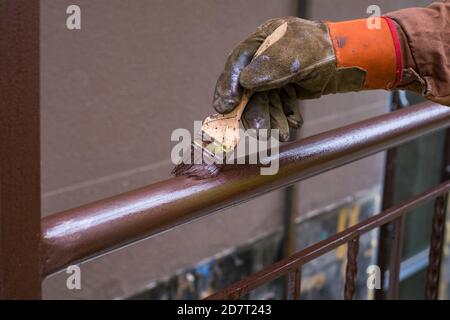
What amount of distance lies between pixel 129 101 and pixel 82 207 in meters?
1.66

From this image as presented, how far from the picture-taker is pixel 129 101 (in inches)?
101

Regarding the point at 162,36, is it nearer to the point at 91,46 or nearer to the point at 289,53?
the point at 91,46

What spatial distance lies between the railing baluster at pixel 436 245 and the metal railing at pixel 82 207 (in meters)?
0.50

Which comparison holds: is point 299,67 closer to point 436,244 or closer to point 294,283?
point 294,283

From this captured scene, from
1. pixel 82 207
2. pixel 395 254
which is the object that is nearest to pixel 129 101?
pixel 395 254

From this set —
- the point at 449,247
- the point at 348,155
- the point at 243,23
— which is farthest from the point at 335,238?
the point at 449,247

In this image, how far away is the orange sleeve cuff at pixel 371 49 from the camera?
46.5 inches

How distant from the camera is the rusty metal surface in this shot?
3.80ft

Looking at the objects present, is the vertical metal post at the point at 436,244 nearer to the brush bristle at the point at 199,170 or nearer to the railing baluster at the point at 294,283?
the railing baluster at the point at 294,283

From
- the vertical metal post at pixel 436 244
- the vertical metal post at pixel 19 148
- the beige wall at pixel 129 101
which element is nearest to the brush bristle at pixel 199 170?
the vertical metal post at pixel 19 148

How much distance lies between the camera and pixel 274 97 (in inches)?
45.6

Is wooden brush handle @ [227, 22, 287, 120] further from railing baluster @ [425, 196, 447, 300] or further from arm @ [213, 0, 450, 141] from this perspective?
railing baluster @ [425, 196, 447, 300]

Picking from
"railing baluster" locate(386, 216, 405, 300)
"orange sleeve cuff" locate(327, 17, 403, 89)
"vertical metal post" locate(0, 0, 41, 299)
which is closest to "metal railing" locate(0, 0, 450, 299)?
"vertical metal post" locate(0, 0, 41, 299)
